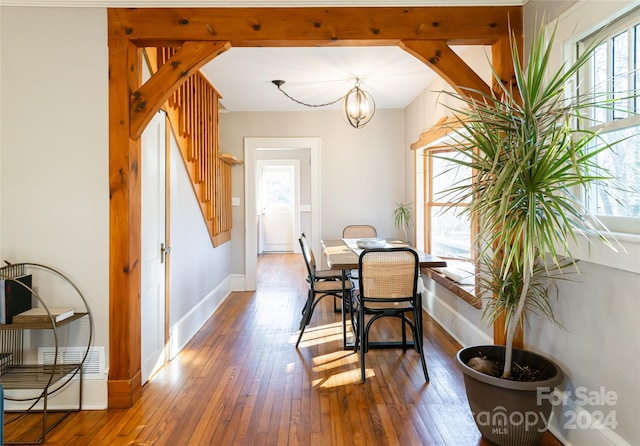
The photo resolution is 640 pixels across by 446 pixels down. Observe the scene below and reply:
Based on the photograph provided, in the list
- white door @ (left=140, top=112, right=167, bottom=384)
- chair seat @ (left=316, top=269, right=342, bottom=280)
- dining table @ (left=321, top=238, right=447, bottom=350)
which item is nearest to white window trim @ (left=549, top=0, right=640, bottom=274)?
dining table @ (left=321, top=238, right=447, bottom=350)

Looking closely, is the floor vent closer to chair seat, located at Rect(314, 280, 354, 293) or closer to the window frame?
chair seat, located at Rect(314, 280, 354, 293)

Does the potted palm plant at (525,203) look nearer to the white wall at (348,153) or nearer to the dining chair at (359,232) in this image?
the dining chair at (359,232)

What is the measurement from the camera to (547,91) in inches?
66.7

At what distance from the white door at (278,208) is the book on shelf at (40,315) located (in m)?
7.26

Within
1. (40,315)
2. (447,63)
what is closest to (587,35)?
(447,63)

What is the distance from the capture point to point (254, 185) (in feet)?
18.0

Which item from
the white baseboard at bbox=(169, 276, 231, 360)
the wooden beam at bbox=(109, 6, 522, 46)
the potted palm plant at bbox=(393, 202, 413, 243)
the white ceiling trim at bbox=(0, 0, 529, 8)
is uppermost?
the white ceiling trim at bbox=(0, 0, 529, 8)

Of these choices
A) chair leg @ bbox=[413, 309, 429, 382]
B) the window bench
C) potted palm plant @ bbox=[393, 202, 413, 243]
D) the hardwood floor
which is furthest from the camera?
potted palm plant @ bbox=[393, 202, 413, 243]

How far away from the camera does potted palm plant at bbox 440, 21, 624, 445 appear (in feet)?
5.44

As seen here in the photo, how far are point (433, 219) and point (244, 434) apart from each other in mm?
3186

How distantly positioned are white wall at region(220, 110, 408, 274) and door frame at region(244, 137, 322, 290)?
7 cm

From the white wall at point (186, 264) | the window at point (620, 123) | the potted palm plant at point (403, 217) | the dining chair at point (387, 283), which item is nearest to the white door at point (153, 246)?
the white wall at point (186, 264)

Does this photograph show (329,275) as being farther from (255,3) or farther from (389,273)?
(255,3)

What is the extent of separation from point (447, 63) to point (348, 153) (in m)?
3.09
